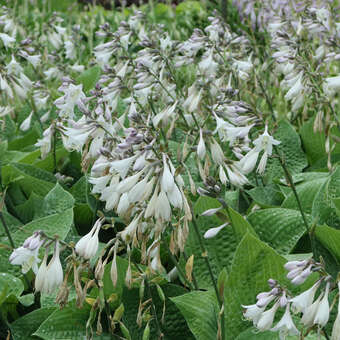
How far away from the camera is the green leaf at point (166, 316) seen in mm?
2053

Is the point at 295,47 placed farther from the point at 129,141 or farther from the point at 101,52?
the point at 129,141

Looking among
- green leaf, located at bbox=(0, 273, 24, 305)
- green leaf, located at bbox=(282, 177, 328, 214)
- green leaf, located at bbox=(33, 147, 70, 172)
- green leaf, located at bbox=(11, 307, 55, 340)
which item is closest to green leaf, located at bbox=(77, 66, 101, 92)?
green leaf, located at bbox=(33, 147, 70, 172)

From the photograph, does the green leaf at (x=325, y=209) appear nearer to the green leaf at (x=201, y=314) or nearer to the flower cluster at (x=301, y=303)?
the green leaf at (x=201, y=314)

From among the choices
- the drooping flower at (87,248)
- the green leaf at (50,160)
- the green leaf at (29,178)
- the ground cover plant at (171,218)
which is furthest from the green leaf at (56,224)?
the green leaf at (50,160)

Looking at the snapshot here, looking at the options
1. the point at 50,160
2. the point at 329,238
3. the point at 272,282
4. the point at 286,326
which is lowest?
the point at 50,160

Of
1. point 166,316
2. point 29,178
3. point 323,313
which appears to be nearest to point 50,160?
point 29,178

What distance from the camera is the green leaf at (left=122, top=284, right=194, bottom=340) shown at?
2.05 m

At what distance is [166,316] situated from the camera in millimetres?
2092

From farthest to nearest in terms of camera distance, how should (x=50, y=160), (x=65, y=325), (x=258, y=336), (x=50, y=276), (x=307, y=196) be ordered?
(x=50, y=160) < (x=307, y=196) < (x=65, y=325) < (x=258, y=336) < (x=50, y=276)

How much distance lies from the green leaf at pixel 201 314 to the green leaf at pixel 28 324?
50cm

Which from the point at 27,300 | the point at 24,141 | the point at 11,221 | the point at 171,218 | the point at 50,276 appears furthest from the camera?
the point at 24,141

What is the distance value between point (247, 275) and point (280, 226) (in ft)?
1.46

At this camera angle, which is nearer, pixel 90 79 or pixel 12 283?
pixel 12 283

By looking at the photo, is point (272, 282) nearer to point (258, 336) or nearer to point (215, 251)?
point (258, 336)
